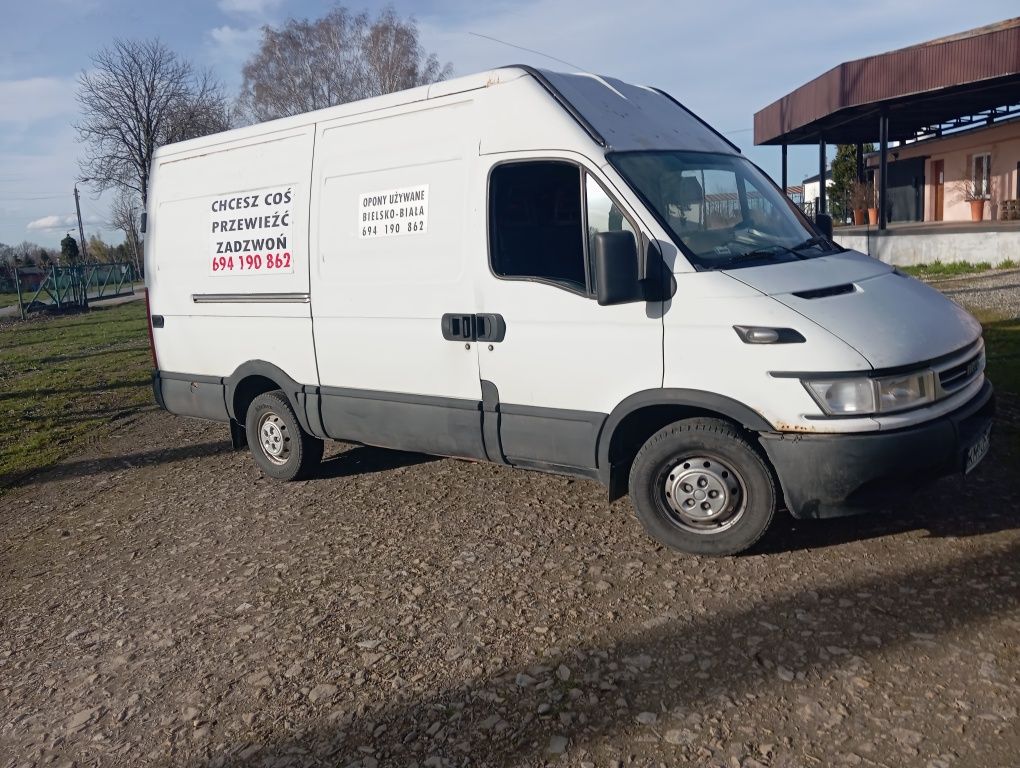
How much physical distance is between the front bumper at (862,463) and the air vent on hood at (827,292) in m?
0.71

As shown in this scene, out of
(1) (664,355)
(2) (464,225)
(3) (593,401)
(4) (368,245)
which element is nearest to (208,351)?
(4) (368,245)

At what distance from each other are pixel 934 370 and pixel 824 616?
1322mm

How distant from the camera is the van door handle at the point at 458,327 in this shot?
522 cm

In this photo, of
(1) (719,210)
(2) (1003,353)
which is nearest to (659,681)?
(1) (719,210)

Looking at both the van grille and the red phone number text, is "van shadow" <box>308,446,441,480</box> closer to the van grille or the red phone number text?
the red phone number text

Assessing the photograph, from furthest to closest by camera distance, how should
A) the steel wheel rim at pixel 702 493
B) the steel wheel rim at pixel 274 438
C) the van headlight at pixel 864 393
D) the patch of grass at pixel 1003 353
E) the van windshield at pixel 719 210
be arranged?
the patch of grass at pixel 1003 353 < the steel wheel rim at pixel 274 438 < the van windshield at pixel 719 210 < the steel wheel rim at pixel 702 493 < the van headlight at pixel 864 393

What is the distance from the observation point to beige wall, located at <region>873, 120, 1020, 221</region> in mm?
24422

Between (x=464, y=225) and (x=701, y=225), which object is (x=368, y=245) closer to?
(x=464, y=225)

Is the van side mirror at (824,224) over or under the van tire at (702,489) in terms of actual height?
over

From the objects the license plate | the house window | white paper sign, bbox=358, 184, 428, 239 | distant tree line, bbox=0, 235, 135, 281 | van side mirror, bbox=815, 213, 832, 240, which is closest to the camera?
the license plate

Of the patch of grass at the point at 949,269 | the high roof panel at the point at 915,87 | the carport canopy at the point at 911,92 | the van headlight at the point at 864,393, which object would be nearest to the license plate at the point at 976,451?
the van headlight at the point at 864,393

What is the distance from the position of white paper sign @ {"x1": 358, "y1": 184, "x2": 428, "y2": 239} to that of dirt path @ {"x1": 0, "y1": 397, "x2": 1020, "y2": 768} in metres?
1.87

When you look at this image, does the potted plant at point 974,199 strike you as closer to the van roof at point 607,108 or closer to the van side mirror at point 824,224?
the van side mirror at point 824,224

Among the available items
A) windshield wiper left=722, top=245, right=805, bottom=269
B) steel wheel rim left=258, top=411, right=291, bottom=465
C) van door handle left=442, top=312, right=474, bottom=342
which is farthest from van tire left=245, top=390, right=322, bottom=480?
Answer: windshield wiper left=722, top=245, right=805, bottom=269
